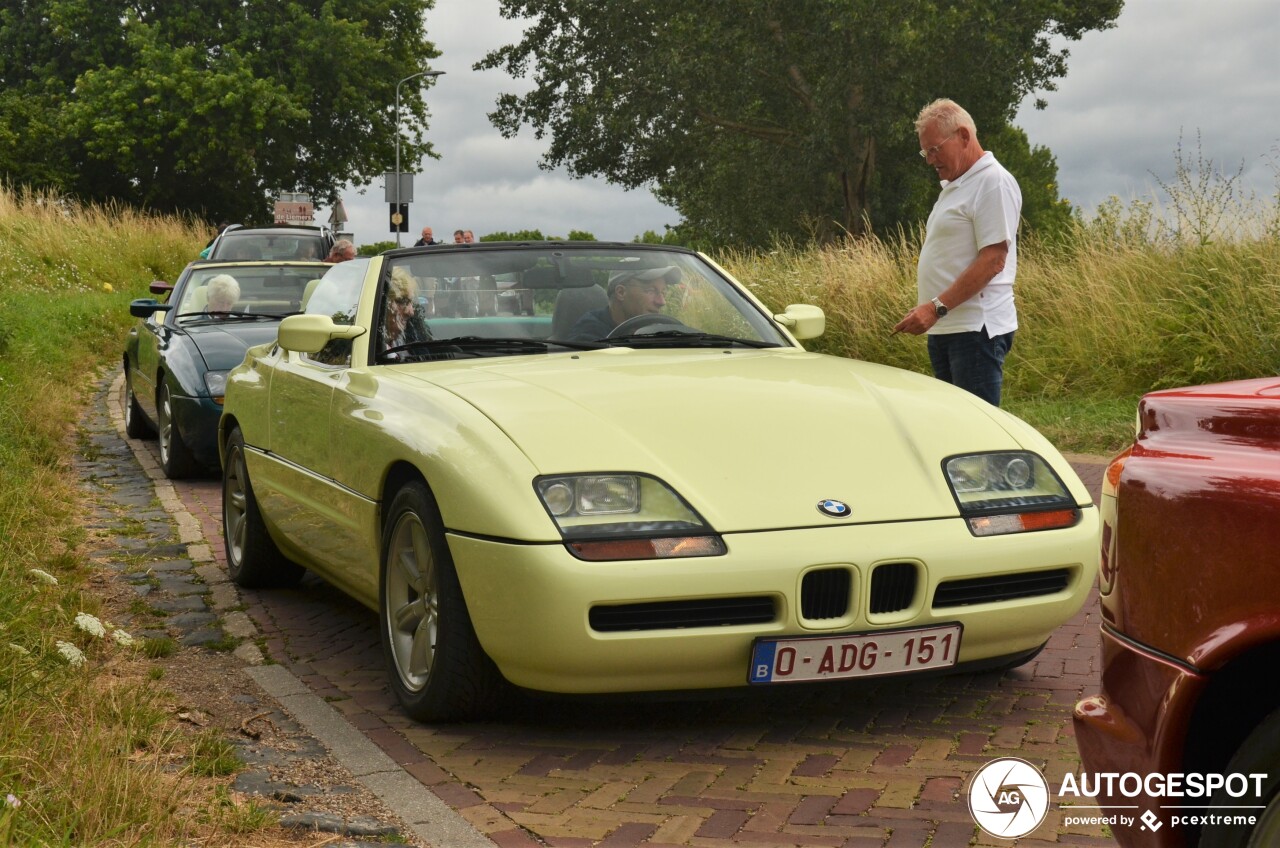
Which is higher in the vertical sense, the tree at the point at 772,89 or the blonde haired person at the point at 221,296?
the tree at the point at 772,89

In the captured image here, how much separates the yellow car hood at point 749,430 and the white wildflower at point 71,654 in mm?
1405

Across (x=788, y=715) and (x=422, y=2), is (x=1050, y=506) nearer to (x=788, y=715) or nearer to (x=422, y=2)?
(x=788, y=715)

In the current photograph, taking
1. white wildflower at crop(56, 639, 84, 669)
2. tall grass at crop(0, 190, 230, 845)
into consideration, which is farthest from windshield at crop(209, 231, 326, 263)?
white wildflower at crop(56, 639, 84, 669)

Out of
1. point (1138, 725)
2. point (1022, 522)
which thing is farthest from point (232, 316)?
point (1138, 725)

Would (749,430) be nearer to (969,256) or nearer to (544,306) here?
(544,306)

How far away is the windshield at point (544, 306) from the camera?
541 cm

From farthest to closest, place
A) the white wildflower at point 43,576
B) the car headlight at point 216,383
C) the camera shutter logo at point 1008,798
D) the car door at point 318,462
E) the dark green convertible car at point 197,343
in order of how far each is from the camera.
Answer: the dark green convertible car at point 197,343
the car headlight at point 216,383
the white wildflower at point 43,576
the car door at point 318,462
the camera shutter logo at point 1008,798

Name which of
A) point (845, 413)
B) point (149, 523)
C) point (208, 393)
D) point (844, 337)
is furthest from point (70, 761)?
point (844, 337)

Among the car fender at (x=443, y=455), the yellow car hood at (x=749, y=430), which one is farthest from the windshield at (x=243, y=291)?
the yellow car hood at (x=749, y=430)

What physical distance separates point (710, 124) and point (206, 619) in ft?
106

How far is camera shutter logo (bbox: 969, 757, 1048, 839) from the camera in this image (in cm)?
358

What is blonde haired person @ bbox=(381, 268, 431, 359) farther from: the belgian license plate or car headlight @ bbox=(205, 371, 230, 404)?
car headlight @ bbox=(205, 371, 230, 404)

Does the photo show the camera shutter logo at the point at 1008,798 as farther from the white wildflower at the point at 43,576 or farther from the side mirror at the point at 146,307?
the side mirror at the point at 146,307

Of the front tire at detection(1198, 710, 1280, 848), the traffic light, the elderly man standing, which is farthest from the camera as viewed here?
the traffic light
